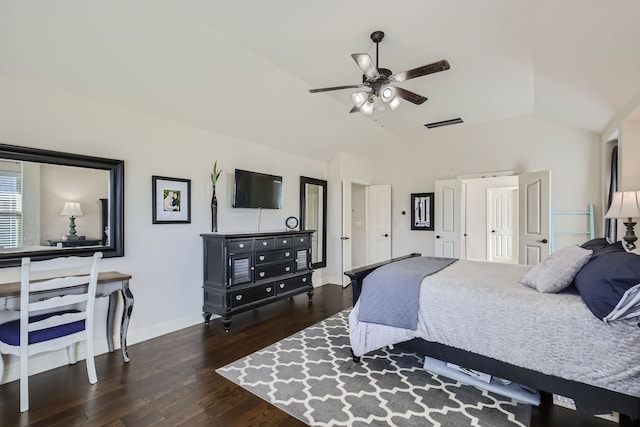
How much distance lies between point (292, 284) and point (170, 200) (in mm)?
1981

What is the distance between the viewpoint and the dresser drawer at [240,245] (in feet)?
11.7

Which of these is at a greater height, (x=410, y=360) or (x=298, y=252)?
(x=298, y=252)

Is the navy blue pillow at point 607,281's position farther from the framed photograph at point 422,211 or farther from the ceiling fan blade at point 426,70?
the framed photograph at point 422,211

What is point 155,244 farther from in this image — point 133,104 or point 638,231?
point 638,231

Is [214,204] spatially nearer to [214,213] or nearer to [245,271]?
[214,213]

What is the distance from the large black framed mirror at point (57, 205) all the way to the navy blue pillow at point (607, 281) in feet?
12.4

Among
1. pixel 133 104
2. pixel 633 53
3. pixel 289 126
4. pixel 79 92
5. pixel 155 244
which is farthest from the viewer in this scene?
pixel 289 126

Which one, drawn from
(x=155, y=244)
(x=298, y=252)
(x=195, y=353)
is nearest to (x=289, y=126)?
(x=298, y=252)

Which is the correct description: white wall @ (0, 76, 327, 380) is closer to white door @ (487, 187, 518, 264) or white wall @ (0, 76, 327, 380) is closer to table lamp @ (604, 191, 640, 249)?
table lamp @ (604, 191, 640, 249)

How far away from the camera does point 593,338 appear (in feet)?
5.74

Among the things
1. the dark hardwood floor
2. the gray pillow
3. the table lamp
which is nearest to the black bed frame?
the dark hardwood floor

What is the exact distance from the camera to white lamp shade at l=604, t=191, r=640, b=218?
2.93 m

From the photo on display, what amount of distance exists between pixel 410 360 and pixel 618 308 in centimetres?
160

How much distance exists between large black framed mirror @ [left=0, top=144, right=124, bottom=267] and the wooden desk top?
16cm
